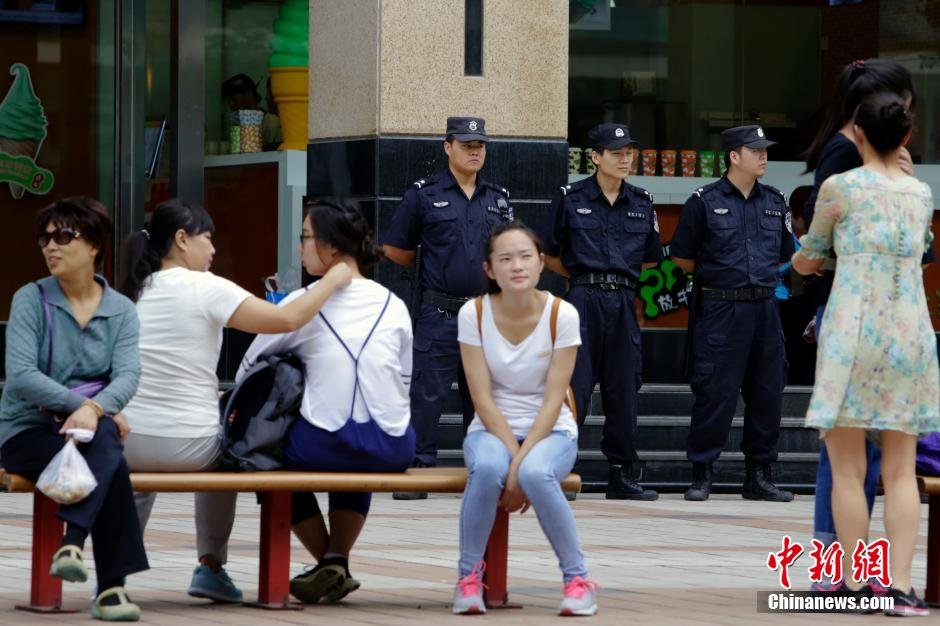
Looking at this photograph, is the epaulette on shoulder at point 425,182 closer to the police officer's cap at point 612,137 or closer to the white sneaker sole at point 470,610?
the police officer's cap at point 612,137

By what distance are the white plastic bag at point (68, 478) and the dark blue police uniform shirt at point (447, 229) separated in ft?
15.5

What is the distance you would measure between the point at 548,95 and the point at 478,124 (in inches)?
57.1

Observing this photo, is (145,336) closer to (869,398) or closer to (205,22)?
(869,398)

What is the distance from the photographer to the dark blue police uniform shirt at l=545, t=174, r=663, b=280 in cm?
1136

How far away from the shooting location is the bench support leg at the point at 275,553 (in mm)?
6883

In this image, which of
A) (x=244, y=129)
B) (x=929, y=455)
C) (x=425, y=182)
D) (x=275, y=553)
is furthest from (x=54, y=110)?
(x=929, y=455)

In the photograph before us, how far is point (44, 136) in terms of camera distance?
1444 cm

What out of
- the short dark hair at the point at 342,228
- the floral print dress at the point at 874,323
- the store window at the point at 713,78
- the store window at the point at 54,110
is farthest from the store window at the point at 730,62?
the floral print dress at the point at 874,323

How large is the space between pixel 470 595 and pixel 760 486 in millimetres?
5115

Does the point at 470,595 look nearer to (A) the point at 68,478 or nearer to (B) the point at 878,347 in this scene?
(A) the point at 68,478

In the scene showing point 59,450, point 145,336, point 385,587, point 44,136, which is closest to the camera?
point 59,450

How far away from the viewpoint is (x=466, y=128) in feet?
36.2

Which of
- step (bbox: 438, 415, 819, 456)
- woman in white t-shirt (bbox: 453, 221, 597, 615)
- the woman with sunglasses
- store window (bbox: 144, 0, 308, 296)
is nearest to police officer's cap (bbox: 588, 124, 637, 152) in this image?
step (bbox: 438, 415, 819, 456)

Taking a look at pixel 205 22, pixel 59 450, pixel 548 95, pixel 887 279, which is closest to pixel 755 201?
pixel 548 95
